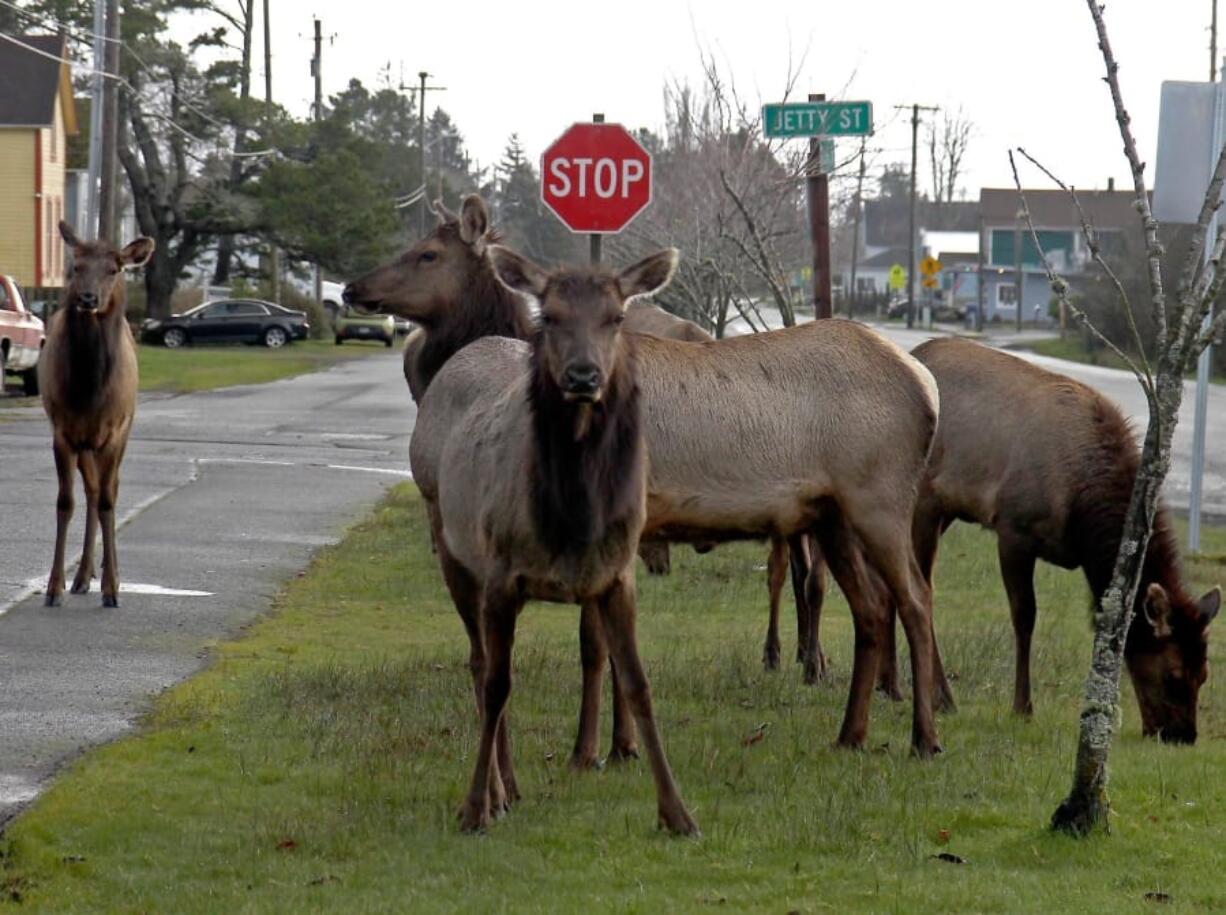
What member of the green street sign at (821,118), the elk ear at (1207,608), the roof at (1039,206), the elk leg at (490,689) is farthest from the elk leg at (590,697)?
the roof at (1039,206)

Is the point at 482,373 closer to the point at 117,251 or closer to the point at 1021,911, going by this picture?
the point at 1021,911

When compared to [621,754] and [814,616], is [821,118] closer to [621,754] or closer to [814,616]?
[814,616]

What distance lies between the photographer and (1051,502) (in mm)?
9555

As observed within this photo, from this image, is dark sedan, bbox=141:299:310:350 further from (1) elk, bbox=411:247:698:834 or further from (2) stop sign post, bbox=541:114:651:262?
(1) elk, bbox=411:247:698:834

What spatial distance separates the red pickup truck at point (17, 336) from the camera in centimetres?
3022

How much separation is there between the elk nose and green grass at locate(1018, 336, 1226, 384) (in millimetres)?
40697

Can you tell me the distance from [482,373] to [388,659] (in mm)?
2640

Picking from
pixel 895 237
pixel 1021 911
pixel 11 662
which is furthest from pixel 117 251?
pixel 895 237

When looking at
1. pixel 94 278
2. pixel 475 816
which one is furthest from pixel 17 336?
pixel 475 816

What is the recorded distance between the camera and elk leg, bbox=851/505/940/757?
331 inches

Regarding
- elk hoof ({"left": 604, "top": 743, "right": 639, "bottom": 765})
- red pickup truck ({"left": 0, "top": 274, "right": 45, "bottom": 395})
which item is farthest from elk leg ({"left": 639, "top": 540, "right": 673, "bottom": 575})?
red pickup truck ({"left": 0, "top": 274, "right": 45, "bottom": 395})

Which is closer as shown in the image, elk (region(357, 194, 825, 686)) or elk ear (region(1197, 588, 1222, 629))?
elk ear (region(1197, 588, 1222, 629))

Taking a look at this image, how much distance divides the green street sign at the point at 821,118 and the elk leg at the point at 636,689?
19.6 feet

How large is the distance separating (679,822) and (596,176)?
28.0 feet
